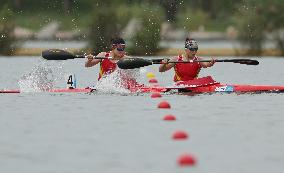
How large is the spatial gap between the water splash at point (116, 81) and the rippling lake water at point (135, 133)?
0.71 metres

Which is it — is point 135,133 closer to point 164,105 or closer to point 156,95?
point 164,105

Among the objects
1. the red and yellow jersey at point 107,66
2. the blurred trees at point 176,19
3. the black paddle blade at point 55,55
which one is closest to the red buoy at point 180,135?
the red and yellow jersey at point 107,66

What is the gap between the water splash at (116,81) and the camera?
89.2 feet

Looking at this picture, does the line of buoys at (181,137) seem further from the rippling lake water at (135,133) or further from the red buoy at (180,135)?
the rippling lake water at (135,133)

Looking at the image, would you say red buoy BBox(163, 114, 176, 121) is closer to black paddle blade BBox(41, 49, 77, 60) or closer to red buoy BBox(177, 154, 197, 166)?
red buoy BBox(177, 154, 197, 166)

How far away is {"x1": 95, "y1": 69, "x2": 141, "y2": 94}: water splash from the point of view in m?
27.2

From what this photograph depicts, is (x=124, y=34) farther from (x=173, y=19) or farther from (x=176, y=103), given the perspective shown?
(x=176, y=103)

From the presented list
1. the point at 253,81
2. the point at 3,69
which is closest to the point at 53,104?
the point at 253,81

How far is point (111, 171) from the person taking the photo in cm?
1331

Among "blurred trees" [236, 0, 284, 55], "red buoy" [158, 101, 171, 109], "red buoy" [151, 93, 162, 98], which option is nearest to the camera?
"red buoy" [158, 101, 171, 109]

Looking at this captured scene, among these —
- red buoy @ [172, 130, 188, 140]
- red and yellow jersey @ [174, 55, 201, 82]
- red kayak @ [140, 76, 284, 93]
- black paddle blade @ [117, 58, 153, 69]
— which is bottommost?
red buoy @ [172, 130, 188, 140]

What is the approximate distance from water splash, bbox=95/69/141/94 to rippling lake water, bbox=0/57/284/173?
0.71 metres

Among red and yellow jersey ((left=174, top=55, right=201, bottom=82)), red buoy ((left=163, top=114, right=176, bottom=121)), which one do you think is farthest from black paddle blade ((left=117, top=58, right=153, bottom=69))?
red buoy ((left=163, top=114, right=176, bottom=121))

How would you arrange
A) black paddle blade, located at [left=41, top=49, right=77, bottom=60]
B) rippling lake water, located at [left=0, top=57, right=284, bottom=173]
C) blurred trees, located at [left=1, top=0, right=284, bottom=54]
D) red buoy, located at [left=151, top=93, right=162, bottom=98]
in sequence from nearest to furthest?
rippling lake water, located at [left=0, top=57, right=284, bottom=173], red buoy, located at [left=151, top=93, right=162, bottom=98], black paddle blade, located at [left=41, top=49, right=77, bottom=60], blurred trees, located at [left=1, top=0, right=284, bottom=54]
